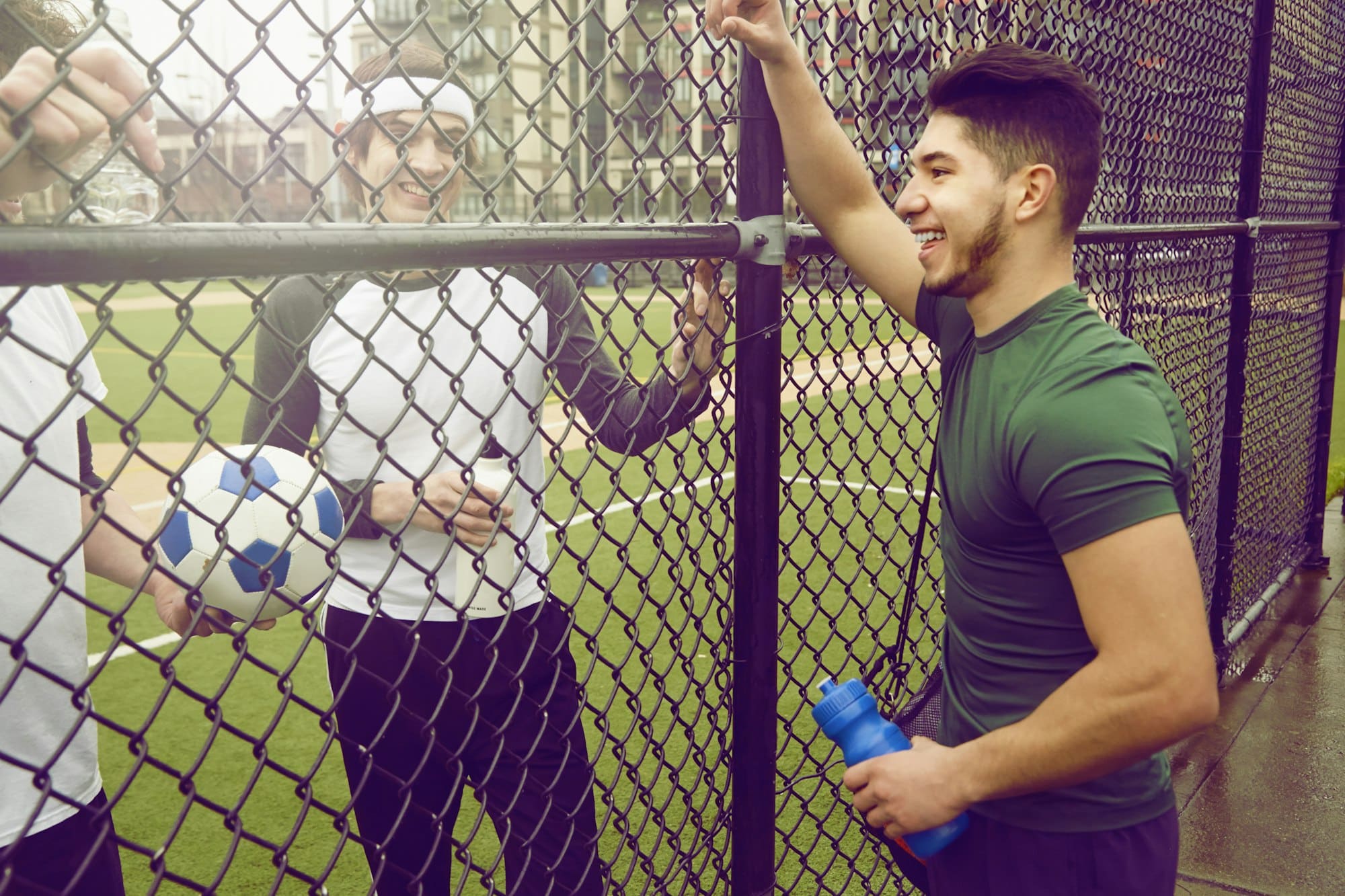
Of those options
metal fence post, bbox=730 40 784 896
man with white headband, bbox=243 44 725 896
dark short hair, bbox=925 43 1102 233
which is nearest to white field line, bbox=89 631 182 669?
man with white headband, bbox=243 44 725 896

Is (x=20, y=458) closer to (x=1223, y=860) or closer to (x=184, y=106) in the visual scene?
(x=184, y=106)

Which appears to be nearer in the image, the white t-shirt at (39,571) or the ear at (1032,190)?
the white t-shirt at (39,571)

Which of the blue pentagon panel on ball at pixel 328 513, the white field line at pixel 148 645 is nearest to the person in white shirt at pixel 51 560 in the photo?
the blue pentagon panel on ball at pixel 328 513

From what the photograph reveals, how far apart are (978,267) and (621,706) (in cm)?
337

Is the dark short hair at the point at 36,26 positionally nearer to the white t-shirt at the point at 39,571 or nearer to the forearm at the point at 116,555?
the white t-shirt at the point at 39,571

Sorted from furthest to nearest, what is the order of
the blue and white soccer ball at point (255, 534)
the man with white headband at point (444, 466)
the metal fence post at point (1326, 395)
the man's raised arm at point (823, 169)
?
the metal fence post at point (1326, 395)
the man with white headband at point (444, 466)
the man's raised arm at point (823, 169)
the blue and white soccer ball at point (255, 534)

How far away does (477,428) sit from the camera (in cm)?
239

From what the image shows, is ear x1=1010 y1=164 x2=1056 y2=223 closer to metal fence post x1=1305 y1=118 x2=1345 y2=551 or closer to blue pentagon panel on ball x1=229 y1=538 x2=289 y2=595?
blue pentagon panel on ball x1=229 y1=538 x2=289 y2=595

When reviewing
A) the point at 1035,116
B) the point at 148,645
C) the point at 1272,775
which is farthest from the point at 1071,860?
the point at 148,645

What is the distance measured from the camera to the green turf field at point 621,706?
6.85ft

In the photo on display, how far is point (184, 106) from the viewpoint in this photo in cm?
139

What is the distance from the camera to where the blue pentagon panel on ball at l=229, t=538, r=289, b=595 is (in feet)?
5.63

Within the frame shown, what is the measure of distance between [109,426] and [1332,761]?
1134cm

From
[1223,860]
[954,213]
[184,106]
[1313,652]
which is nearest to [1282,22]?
[1313,652]
